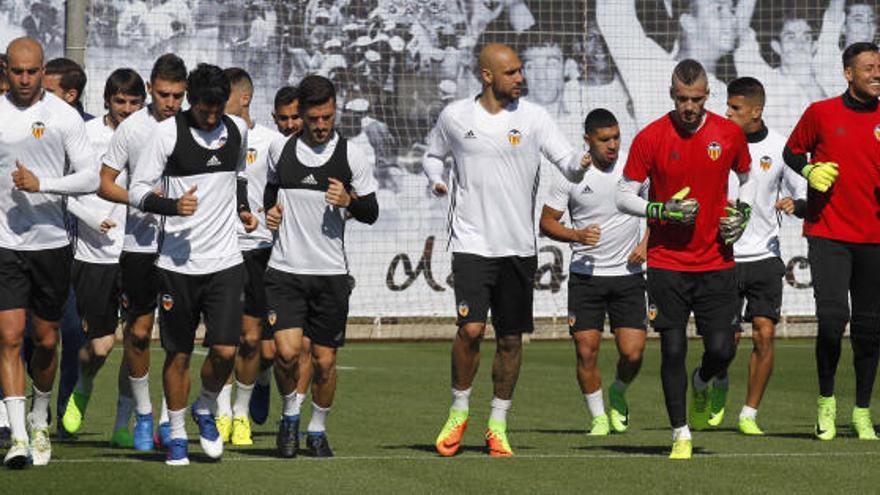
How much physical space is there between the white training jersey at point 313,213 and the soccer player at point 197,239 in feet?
1.92

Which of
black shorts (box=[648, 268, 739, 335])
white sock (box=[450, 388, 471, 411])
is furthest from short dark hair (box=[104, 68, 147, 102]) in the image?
black shorts (box=[648, 268, 739, 335])

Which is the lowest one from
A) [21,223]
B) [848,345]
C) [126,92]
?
[848,345]

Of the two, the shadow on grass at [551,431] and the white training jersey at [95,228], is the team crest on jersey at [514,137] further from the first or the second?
the white training jersey at [95,228]

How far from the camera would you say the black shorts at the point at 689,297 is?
12219 millimetres

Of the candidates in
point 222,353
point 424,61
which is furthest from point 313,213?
point 424,61

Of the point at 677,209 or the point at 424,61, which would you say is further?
the point at 424,61

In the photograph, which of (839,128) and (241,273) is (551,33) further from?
(241,273)

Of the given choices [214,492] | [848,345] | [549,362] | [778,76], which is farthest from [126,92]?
[778,76]

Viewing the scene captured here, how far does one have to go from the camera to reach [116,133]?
12172 millimetres

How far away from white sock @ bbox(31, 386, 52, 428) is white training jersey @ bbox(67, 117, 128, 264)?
58.4 inches

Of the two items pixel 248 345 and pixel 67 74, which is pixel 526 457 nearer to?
pixel 248 345

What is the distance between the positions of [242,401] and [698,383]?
3.19 m

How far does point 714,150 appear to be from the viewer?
12.1 meters

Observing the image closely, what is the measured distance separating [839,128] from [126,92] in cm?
469
